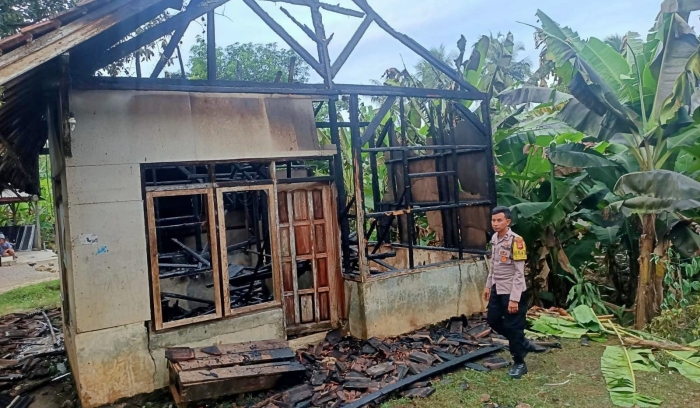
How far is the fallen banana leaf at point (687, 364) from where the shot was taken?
4887 mm

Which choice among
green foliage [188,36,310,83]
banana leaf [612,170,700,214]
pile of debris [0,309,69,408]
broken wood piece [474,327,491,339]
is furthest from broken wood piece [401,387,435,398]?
green foliage [188,36,310,83]

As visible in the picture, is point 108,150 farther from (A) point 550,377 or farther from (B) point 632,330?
(B) point 632,330

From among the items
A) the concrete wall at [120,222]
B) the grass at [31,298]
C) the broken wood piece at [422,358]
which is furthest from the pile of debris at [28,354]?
the broken wood piece at [422,358]

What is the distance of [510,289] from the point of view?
493 cm

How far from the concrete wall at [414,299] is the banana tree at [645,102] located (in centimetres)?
223

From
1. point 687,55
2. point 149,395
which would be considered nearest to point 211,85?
point 149,395

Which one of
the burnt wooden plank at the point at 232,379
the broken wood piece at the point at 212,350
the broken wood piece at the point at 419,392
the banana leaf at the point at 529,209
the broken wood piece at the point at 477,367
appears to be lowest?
the broken wood piece at the point at 419,392

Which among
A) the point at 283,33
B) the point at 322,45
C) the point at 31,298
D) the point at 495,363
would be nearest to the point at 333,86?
the point at 322,45

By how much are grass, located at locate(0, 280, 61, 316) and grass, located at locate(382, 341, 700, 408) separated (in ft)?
30.1

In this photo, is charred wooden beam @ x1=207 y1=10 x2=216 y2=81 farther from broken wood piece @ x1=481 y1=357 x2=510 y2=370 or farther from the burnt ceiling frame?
broken wood piece @ x1=481 y1=357 x2=510 y2=370

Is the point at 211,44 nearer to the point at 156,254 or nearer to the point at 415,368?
the point at 156,254

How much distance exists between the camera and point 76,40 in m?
3.77

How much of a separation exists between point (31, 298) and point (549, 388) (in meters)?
11.5

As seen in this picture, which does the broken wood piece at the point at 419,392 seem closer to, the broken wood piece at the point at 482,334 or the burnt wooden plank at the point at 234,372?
the burnt wooden plank at the point at 234,372
